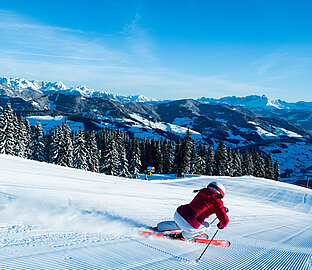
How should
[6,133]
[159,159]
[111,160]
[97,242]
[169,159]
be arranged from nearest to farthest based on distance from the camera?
[97,242] < [6,133] < [111,160] < [169,159] < [159,159]

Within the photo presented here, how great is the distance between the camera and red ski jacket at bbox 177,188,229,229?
4.30 meters

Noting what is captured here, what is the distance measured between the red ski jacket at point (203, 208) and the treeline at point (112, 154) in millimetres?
34022

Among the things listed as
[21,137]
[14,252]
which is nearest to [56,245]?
[14,252]

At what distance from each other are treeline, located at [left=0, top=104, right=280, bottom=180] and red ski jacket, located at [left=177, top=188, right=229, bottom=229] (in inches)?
1339

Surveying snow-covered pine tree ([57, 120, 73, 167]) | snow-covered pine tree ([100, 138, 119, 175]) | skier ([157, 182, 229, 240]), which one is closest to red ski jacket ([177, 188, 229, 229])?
skier ([157, 182, 229, 240])

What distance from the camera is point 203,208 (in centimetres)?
442

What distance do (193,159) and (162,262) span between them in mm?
50657

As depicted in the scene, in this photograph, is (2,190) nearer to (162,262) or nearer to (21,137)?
(162,262)

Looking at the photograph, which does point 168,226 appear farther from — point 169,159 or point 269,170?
point 269,170

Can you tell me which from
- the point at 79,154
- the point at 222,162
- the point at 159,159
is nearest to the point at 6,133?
the point at 79,154

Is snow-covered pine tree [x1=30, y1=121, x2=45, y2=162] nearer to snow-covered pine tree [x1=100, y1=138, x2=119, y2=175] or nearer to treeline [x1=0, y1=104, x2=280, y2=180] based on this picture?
treeline [x1=0, y1=104, x2=280, y2=180]

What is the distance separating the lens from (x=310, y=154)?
18562cm

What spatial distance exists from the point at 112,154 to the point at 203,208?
3508 centimetres

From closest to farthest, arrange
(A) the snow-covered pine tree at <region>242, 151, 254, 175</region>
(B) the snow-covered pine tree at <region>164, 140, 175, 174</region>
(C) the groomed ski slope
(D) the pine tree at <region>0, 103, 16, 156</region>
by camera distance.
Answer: (C) the groomed ski slope
(D) the pine tree at <region>0, 103, 16, 156</region>
(A) the snow-covered pine tree at <region>242, 151, 254, 175</region>
(B) the snow-covered pine tree at <region>164, 140, 175, 174</region>
